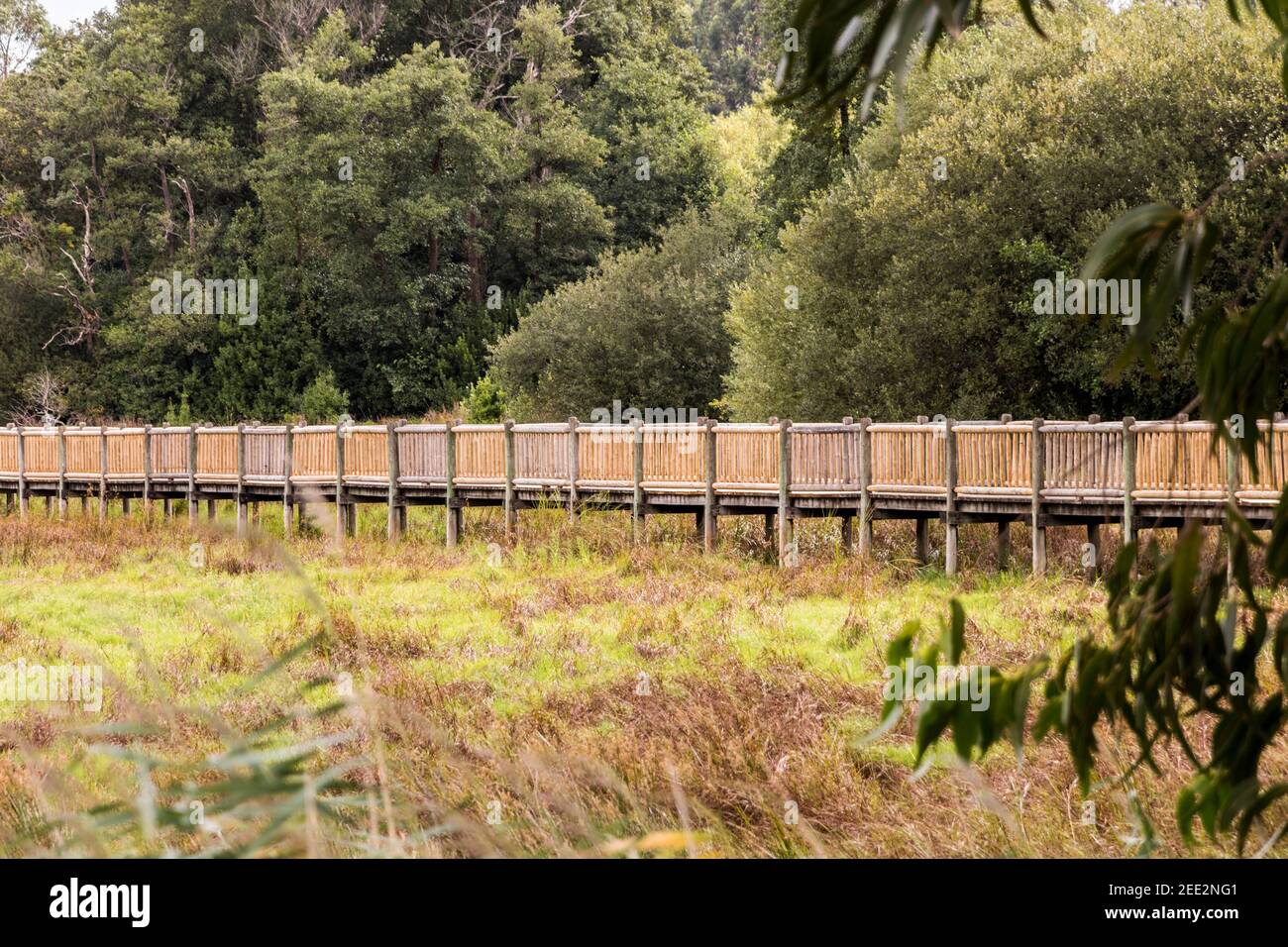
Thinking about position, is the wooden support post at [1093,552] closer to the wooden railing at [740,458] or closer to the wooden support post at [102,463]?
the wooden railing at [740,458]

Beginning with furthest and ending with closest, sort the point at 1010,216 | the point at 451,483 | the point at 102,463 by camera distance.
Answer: the point at 102,463, the point at 1010,216, the point at 451,483

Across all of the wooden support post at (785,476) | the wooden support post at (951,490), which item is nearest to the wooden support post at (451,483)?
the wooden support post at (785,476)

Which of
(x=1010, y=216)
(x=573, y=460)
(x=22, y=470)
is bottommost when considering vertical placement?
(x=22, y=470)

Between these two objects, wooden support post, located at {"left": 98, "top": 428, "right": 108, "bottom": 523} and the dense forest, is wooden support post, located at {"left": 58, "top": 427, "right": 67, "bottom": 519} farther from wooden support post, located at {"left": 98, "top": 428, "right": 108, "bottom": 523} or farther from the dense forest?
the dense forest

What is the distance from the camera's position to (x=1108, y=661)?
3088mm

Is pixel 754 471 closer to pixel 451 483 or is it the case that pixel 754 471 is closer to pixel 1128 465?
pixel 1128 465

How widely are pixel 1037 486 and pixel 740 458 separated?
15.8 feet

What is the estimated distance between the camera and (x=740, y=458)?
21859mm

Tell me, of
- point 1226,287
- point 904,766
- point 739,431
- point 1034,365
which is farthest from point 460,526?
point 904,766

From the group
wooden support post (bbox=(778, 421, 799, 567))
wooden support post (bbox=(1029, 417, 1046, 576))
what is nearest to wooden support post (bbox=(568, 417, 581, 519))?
wooden support post (bbox=(778, 421, 799, 567))

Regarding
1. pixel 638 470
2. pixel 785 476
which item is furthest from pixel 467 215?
pixel 785 476
